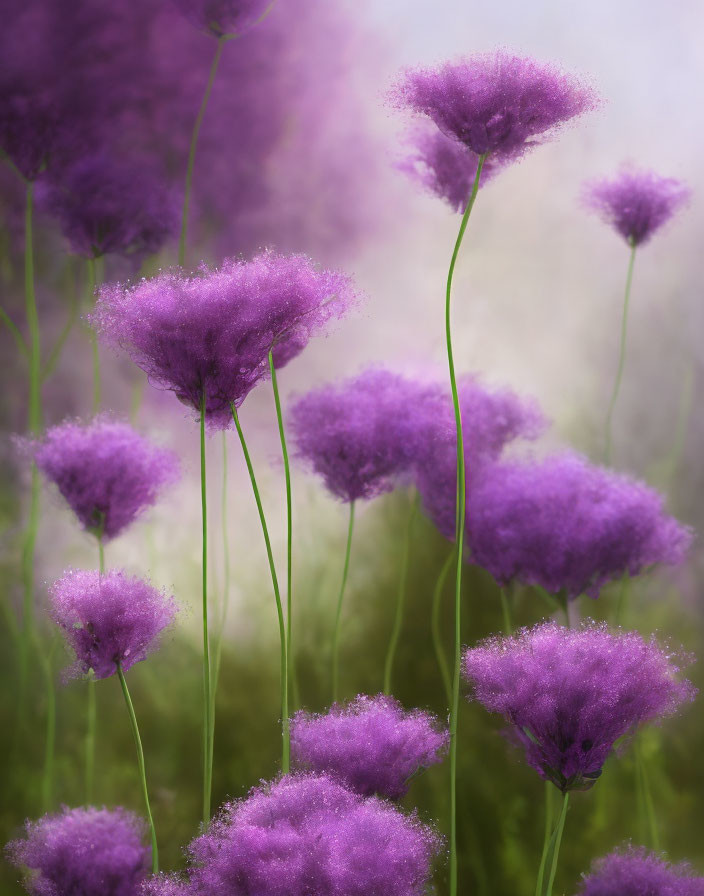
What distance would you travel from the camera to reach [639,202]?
91 centimetres

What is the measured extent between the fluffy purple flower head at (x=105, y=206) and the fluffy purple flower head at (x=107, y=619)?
35cm

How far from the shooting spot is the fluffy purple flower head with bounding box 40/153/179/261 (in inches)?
34.6

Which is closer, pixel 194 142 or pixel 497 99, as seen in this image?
pixel 497 99

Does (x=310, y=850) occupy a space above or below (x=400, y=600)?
below

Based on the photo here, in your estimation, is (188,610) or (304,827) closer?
(304,827)

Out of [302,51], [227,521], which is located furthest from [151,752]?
[302,51]

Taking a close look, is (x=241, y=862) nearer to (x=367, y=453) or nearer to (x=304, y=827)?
(x=304, y=827)

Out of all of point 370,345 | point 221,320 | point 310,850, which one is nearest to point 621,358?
point 370,345

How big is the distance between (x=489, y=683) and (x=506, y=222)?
0.51m

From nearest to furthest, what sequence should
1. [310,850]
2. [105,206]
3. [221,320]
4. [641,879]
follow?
1. [310,850]
2. [221,320]
3. [641,879]
4. [105,206]

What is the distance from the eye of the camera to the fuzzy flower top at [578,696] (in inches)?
22.7

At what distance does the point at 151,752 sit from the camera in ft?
2.85

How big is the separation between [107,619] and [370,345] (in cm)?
40

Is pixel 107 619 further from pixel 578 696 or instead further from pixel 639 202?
pixel 639 202
